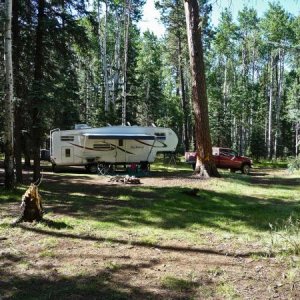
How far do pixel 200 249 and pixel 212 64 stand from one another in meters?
43.5

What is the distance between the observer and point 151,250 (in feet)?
21.3

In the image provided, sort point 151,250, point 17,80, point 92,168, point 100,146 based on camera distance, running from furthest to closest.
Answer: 1. point 92,168
2. point 100,146
3. point 17,80
4. point 151,250

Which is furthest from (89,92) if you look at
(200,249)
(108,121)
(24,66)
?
(200,249)

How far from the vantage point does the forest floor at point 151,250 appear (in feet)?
16.2

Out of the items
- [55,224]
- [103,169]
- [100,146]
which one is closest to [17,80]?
[100,146]

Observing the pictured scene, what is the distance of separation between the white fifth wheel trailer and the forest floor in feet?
32.5

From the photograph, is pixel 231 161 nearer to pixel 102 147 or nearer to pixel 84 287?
pixel 102 147

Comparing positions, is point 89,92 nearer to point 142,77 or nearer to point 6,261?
point 142,77

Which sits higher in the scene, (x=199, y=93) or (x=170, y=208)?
(x=199, y=93)

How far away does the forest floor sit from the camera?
4949mm

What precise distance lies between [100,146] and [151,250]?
599 inches

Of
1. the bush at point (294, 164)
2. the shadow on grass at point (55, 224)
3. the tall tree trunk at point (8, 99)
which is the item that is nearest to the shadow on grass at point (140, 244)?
the shadow on grass at point (55, 224)

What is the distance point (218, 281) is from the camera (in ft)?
17.0

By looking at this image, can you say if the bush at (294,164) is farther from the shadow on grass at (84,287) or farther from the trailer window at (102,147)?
the trailer window at (102,147)
